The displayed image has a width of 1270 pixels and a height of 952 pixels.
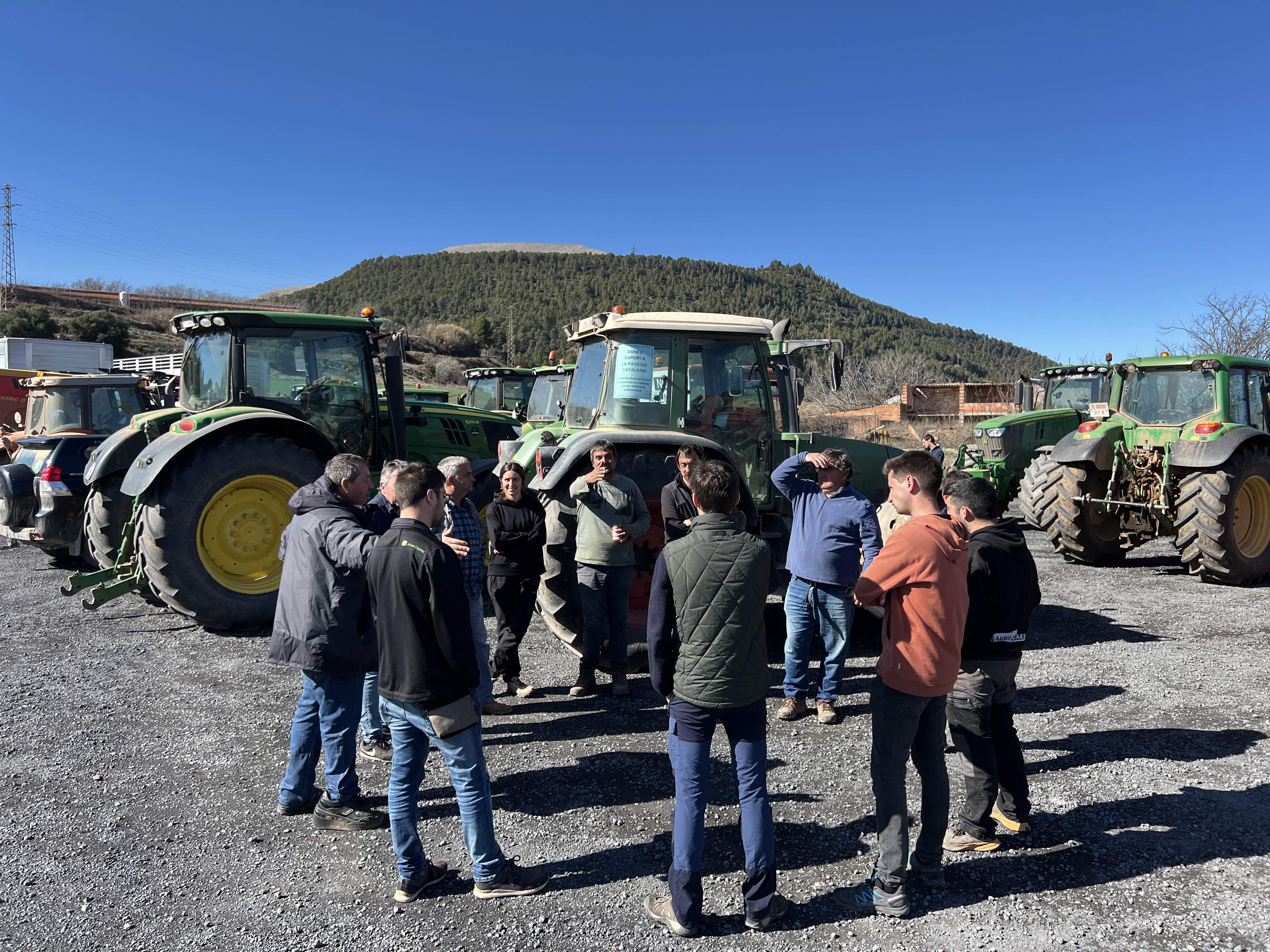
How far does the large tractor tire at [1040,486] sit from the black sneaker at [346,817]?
26.2 feet

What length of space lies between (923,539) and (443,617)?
1.71 meters

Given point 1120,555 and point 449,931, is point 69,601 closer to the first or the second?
point 449,931

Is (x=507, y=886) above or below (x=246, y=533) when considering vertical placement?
below

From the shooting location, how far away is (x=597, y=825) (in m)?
3.46

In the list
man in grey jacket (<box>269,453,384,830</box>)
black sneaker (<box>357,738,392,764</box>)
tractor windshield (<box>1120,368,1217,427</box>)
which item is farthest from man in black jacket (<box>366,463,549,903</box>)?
tractor windshield (<box>1120,368,1217,427</box>)

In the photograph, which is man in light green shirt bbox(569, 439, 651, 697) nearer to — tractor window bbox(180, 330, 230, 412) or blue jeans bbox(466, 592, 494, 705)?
blue jeans bbox(466, 592, 494, 705)

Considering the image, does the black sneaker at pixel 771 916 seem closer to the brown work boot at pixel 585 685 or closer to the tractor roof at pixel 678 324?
→ the brown work boot at pixel 585 685

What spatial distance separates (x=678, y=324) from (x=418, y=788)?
385cm

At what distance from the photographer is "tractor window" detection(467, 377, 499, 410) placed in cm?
1282

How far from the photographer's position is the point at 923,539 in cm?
287

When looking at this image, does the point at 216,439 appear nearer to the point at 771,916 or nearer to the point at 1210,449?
the point at 771,916

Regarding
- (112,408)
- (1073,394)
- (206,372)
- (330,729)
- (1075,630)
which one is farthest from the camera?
(1073,394)

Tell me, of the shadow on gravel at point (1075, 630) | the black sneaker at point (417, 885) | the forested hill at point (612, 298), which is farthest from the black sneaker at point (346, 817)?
the forested hill at point (612, 298)

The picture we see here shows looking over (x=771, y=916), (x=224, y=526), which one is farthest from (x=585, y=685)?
(x=224, y=526)
